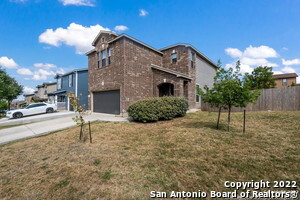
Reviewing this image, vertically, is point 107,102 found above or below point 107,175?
above

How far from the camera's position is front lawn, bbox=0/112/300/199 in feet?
8.79

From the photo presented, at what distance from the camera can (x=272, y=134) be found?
5.39 meters

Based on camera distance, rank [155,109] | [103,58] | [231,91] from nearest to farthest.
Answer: [231,91] → [155,109] → [103,58]

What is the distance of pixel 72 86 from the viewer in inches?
779

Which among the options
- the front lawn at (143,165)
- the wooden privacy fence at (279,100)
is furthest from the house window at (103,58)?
the wooden privacy fence at (279,100)

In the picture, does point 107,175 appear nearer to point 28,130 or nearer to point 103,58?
point 28,130

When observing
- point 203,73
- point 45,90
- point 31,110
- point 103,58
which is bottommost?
point 31,110

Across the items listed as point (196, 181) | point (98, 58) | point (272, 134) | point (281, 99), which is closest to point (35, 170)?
point (196, 181)

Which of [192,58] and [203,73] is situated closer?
[192,58]

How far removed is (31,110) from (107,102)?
28.4 ft

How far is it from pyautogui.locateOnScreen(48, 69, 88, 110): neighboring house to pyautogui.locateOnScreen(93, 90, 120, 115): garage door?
3.49 m

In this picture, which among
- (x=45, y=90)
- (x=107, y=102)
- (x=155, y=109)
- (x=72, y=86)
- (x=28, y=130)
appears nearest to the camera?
(x=28, y=130)

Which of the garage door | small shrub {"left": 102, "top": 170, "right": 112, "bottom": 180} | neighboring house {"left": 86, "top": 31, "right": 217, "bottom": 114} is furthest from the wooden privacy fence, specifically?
small shrub {"left": 102, "top": 170, "right": 112, "bottom": 180}

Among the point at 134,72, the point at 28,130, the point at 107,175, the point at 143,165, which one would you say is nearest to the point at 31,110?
the point at 28,130
